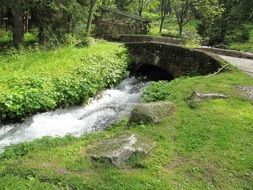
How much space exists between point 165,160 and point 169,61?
468 inches

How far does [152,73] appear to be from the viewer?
21641mm

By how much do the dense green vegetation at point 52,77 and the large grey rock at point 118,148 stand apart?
16.1 ft

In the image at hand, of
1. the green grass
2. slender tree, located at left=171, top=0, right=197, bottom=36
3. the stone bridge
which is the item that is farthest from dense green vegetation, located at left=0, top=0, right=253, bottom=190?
slender tree, located at left=171, top=0, right=197, bottom=36

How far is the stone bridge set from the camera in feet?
58.5

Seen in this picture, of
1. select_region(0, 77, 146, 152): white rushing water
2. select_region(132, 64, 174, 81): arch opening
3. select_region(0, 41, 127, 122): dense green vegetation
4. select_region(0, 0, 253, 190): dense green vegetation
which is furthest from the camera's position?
select_region(132, 64, 174, 81): arch opening

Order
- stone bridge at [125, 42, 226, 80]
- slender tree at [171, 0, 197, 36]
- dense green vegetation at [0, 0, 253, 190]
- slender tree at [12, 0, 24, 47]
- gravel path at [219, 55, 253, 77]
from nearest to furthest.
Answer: dense green vegetation at [0, 0, 253, 190], gravel path at [219, 55, 253, 77], stone bridge at [125, 42, 226, 80], slender tree at [12, 0, 24, 47], slender tree at [171, 0, 197, 36]

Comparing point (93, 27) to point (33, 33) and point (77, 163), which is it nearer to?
point (33, 33)

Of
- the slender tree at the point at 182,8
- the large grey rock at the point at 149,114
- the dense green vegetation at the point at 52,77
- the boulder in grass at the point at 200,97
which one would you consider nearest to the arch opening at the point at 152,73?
the dense green vegetation at the point at 52,77

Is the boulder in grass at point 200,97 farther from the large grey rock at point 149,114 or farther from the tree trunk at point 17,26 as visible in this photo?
the tree trunk at point 17,26

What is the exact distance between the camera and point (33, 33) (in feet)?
78.3

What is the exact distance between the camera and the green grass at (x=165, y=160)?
7520 millimetres

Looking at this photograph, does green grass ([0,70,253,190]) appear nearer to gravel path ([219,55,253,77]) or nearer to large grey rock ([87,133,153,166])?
large grey rock ([87,133,153,166])

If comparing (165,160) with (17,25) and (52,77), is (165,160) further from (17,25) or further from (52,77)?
(17,25)

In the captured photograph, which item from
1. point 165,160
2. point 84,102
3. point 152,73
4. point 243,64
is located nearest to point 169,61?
point 152,73
